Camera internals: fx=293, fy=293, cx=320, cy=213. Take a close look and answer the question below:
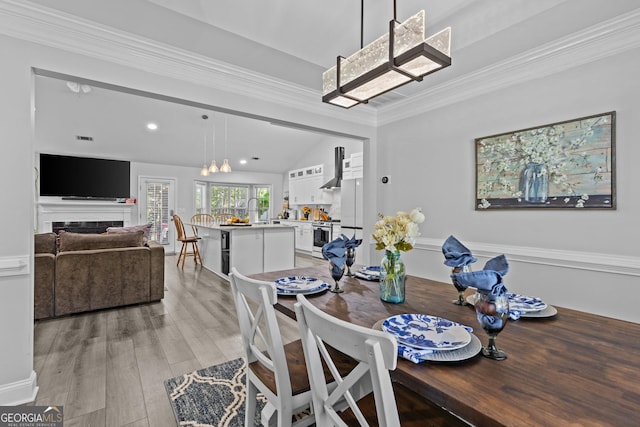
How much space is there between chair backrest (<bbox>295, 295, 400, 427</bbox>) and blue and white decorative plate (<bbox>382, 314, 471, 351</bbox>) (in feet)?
0.83

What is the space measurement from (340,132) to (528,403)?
329 centimetres

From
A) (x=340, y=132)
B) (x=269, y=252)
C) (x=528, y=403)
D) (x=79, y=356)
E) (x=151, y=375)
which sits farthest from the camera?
(x=269, y=252)

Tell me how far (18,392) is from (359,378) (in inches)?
93.2

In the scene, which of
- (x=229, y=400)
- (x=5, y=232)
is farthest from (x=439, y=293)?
(x=5, y=232)

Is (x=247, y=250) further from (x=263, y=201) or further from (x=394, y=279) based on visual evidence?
(x=263, y=201)

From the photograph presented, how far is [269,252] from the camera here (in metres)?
5.27

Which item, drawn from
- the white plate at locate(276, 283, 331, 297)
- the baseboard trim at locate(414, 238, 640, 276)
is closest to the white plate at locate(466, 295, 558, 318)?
the white plate at locate(276, 283, 331, 297)

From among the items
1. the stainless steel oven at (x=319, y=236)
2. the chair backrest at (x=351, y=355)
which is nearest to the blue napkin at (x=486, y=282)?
the chair backrest at (x=351, y=355)

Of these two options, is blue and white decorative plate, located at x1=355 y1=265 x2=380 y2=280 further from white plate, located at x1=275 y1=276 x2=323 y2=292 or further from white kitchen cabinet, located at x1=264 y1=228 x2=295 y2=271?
white kitchen cabinet, located at x1=264 y1=228 x2=295 y2=271

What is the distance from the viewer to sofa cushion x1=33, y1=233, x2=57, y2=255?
331 cm

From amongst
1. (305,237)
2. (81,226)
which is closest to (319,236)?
(305,237)

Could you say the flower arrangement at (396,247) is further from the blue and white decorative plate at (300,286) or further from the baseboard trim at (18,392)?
the baseboard trim at (18,392)

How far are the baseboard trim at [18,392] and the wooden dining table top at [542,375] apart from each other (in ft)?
7.04

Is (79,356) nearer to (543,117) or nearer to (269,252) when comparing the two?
(269,252)
